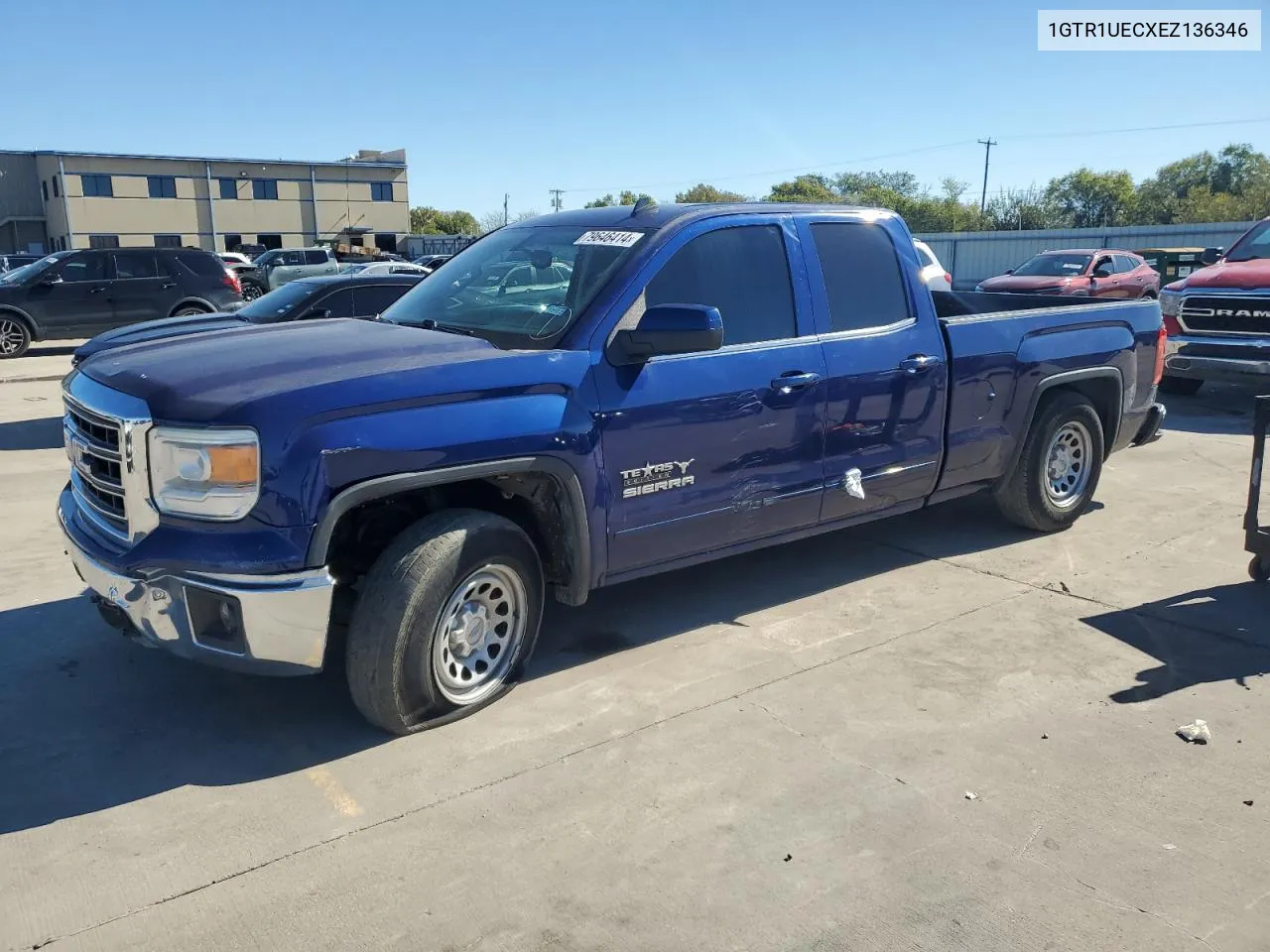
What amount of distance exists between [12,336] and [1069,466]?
16.6 metres

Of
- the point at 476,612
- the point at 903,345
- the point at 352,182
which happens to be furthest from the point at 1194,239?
the point at 352,182

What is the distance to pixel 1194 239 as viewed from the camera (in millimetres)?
32469

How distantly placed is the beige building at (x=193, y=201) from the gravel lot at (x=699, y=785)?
196 feet

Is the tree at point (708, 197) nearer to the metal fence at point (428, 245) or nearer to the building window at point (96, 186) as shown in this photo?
the metal fence at point (428, 245)

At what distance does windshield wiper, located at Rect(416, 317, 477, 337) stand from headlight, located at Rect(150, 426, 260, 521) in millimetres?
1266

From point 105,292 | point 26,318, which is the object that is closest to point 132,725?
point 105,292

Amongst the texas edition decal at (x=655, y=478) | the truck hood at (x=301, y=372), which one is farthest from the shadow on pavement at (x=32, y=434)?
the texas edition decal at (x=655, y=478)

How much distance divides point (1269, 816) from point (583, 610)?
3.05 m

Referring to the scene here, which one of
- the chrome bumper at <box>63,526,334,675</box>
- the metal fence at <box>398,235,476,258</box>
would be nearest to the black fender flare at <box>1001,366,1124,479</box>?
the chrome bumper at <box>63,526,334,675</box>

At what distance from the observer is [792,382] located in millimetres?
4750

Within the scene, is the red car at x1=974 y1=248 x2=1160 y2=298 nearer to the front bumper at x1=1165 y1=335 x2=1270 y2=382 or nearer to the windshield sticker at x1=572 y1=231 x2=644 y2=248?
the front bumper at x1=1165 y1=335 x2=1270 y2=382

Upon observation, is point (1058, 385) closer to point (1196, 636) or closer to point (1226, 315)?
point (1196, 636)

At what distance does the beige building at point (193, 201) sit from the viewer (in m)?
62.5

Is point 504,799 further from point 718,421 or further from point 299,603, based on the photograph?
point 718,421
